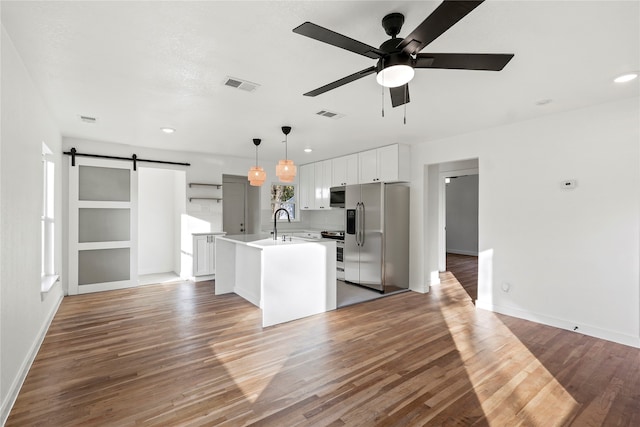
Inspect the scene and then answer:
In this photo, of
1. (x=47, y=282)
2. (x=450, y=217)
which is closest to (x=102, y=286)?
(x=47, y=282)

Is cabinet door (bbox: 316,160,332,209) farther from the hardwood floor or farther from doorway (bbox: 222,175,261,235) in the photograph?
the hardwood floor

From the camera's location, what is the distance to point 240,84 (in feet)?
9.31

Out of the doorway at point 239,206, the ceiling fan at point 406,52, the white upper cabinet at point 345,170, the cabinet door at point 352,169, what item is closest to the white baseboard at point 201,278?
the doorway at point 239,206

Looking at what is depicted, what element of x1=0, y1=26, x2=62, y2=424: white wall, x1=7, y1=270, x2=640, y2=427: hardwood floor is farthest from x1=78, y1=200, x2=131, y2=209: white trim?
x1=0, y1=26, x2=62, y2=424: white wall

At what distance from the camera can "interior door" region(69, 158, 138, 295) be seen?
5008 mm

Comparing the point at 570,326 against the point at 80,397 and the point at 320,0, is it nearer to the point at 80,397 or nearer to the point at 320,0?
the point at 320,0

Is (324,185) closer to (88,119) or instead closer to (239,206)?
(239,206)

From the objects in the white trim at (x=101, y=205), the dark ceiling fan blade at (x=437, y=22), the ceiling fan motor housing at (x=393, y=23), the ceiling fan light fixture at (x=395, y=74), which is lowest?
the white trim at (x=101, y=205)

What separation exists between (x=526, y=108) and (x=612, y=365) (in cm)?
265

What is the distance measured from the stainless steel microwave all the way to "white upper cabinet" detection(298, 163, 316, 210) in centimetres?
80

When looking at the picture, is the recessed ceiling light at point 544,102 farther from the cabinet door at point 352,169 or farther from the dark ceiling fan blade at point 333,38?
the cabinet door at point 352,169

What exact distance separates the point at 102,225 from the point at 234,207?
110 inches

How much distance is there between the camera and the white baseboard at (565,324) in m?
3.20

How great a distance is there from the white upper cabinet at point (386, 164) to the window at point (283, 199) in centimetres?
239
